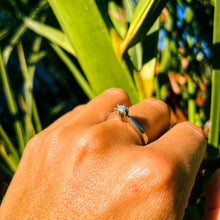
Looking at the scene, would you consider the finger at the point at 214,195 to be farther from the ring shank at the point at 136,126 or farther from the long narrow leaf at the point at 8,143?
the long narrow leaf at the point at 8,143

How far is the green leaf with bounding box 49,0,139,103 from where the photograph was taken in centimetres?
32

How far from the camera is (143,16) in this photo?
0.30 meters

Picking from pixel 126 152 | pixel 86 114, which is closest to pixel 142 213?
pixel 126 152

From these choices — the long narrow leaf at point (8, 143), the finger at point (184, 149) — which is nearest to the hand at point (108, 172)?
the finger at point (184, 149)

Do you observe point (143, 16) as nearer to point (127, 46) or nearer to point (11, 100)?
point (127, 46)

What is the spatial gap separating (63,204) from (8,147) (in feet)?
0.83

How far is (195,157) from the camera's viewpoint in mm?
281

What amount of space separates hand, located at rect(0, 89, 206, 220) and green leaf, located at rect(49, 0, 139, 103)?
0.03 meters

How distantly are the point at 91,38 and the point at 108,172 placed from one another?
185 millimetres

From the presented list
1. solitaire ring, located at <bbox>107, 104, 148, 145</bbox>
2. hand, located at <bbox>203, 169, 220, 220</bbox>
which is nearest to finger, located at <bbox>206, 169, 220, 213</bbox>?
hand, located at <bbox>203, 169, 220, 220</bbox>

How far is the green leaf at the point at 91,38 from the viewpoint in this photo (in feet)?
1.03

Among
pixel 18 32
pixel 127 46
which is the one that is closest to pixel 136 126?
pixel 127 46

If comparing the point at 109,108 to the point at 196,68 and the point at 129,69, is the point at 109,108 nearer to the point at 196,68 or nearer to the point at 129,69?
the point at 129,69

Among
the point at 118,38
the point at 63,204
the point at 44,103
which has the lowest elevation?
the point at 44,103
